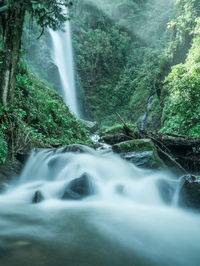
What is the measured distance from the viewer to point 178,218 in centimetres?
335

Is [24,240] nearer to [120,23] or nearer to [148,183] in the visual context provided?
[148,183]

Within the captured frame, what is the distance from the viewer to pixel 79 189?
13.8ft

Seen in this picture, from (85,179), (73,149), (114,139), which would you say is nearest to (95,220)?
(85,179)

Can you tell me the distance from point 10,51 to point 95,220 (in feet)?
14.4

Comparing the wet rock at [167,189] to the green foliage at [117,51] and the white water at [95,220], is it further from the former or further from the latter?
the green foliage at [117,51]

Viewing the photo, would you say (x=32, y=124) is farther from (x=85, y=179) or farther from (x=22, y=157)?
(x=85, y=179)

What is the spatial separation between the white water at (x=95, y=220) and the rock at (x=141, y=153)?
0.24m

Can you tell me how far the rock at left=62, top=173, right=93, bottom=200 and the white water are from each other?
0.41ft

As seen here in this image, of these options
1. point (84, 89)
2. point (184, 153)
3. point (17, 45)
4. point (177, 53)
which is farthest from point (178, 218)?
point (84, 89)

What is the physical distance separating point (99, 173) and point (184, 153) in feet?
10.2

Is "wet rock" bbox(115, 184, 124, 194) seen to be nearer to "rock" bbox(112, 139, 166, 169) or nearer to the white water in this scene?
the white water

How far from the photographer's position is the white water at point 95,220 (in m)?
2.05

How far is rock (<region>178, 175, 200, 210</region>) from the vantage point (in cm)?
344

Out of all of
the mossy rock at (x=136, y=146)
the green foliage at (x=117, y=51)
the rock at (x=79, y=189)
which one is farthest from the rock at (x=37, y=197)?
the green foliage at (x=117, y=51)
